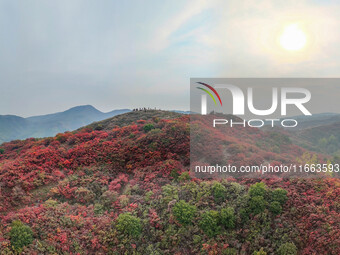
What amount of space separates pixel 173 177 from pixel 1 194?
8771mm

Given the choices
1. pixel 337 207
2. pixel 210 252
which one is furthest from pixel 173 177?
pixel 337 207

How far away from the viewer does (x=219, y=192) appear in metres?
10.9

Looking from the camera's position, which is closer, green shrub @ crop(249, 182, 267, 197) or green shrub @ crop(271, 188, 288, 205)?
green shrub @ crop(271, 188, 288, 205)

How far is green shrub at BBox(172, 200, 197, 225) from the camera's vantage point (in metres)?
9.97

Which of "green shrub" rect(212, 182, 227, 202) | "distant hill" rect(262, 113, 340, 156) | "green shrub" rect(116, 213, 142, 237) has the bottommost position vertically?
"green shrub" rect(116, 213, 142, 237)

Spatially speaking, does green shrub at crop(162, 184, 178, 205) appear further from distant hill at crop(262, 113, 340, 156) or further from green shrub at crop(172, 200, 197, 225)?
distant hill at crop(262, 113, 340, 156)

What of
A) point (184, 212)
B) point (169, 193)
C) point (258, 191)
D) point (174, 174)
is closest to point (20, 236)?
point (169, 193)

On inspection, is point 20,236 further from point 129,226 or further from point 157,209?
point 157,209

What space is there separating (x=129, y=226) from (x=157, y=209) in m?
1.60

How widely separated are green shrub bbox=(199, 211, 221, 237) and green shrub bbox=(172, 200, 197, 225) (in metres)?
0.50

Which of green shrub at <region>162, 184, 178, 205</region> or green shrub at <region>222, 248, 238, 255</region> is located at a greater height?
green shrub at <region>162, 184, 178, 205</region>

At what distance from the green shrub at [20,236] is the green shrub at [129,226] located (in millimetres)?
3342

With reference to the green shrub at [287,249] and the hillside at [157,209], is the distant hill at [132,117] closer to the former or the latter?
the hillside at [157,209]

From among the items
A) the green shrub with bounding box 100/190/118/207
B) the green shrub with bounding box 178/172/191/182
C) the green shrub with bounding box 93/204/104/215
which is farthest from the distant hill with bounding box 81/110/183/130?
the green shrub with bounding box 93/204/104/215
